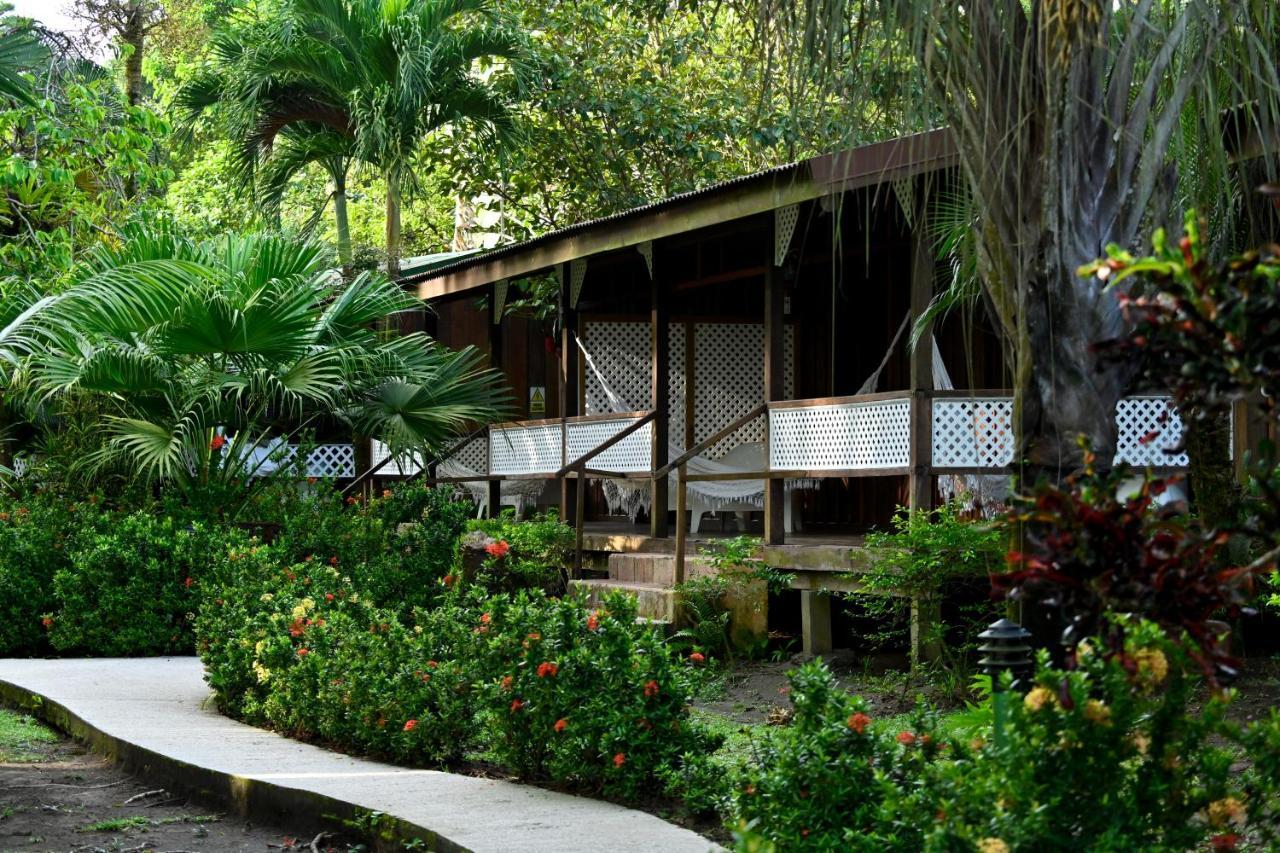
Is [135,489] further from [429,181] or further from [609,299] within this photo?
[429,181]

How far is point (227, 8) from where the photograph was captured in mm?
28641

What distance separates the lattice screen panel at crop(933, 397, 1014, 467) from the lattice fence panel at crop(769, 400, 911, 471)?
0.68 feet

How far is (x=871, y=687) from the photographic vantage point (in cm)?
953

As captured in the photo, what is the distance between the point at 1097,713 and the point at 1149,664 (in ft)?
0.56

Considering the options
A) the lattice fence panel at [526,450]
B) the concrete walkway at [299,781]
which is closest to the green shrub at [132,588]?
the concrete walkway at [299,781]

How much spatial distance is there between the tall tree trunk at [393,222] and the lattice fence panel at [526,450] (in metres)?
3.48

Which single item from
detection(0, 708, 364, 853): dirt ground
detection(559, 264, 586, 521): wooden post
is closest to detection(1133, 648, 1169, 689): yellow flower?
detection(0, 708, 364, 853): dirt ground

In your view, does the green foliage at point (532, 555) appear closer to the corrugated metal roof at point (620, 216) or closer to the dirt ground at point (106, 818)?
the corrugated metal roof at point (620, 216)

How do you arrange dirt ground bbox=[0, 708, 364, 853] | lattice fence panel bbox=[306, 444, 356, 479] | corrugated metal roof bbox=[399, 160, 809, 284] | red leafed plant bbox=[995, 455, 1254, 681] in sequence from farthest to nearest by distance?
lattice fence panel bbox=[306, 444, 356, 479], corrugated metal roof bbox=[399, 160, 809, 284], dirt ground bbox=[0, 708, 364, 853], red leafed plant bbox=[995, 455, 1254, 681]

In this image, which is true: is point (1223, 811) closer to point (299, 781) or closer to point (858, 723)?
point (858, 723)

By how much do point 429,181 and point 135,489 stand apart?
51.5 feet

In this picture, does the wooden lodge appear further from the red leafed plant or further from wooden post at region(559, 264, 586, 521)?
the red leafed plant

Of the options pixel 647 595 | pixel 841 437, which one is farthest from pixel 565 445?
pixel 841 437

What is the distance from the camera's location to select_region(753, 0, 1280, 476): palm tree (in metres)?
4.84
